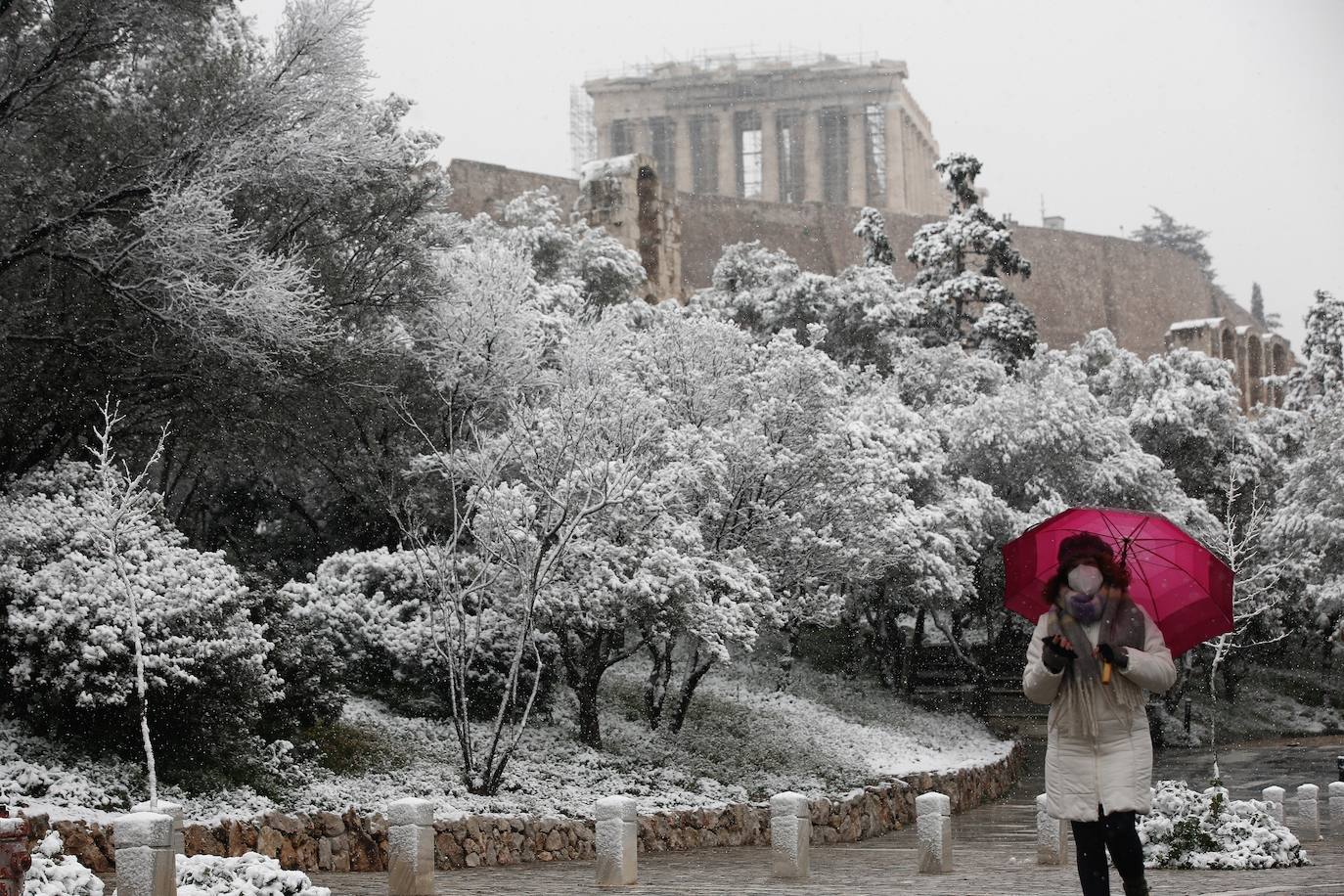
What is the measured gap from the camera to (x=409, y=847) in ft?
31.2

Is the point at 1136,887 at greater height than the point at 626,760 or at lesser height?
greater

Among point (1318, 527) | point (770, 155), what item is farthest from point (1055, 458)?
point (770, 155)

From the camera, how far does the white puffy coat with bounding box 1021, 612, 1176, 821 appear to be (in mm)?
5863

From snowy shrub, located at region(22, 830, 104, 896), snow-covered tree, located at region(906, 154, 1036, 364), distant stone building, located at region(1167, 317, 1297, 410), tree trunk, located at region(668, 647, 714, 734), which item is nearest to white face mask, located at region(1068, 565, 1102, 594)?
snowy shrub, located at region(22, 830, 104, 896)

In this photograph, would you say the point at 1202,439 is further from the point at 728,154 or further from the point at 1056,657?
the point at 728,154

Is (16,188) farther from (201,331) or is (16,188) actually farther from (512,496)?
(512,496)

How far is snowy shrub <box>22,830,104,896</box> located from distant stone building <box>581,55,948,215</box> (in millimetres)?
78676

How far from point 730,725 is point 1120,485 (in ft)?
36.2

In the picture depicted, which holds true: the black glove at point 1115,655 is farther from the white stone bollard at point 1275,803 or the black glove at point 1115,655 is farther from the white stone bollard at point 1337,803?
the white stone bollard at point 1337,803

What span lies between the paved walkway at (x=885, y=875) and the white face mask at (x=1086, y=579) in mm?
3477

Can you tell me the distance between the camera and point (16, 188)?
16.1 m

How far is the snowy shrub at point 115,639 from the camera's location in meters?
12.0

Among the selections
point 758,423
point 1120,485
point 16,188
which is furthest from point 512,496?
point 1120,485

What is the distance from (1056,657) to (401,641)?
11167mm
